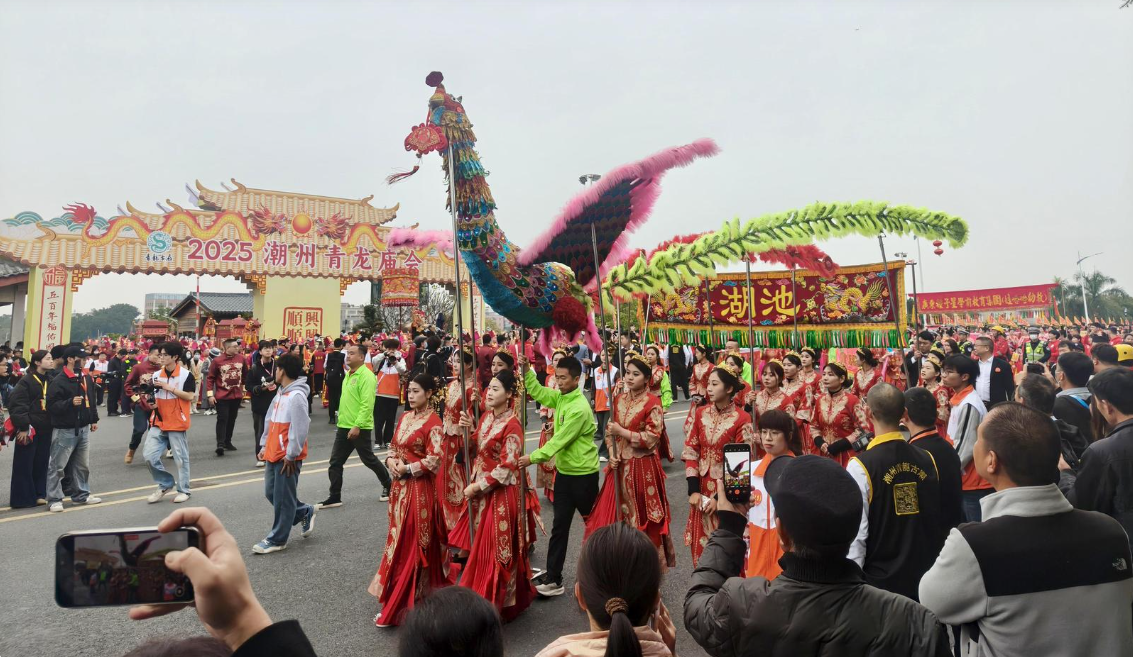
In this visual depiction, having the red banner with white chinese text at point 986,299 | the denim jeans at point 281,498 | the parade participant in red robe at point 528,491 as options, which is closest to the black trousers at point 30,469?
the denim jeans at point 281,498

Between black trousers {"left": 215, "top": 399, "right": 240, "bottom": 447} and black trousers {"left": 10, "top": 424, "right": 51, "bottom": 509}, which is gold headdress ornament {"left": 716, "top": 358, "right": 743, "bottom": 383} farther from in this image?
black trousers {"left": 215, "top": 399, "right": 240, "bottom": 447}

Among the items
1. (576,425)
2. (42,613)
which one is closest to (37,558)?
(42,613)

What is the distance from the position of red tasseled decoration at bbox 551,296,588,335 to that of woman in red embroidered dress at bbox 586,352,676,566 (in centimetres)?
75

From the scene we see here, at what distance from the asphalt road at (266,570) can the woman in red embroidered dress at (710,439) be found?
521 mm

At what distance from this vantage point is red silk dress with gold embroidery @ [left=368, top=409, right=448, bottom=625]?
394 cm

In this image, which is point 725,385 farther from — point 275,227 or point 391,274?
point 275,227

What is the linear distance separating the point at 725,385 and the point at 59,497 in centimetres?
717

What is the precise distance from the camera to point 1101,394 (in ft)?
8.80

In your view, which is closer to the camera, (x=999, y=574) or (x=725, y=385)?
(x=999, y=574)

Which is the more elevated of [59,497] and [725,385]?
[725,385]

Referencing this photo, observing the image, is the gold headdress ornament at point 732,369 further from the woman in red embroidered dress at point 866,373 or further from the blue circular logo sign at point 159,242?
the blue circular logo sign at point 159,242

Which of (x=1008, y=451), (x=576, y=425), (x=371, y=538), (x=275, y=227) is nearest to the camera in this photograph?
(x=1008, y=451)

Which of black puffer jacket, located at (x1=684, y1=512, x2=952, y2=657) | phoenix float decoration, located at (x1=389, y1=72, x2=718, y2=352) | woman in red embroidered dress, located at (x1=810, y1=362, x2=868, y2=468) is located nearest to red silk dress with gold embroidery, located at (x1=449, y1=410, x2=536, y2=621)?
phoenix float decoration, located at (x1=389, y1=72, x2=718, y2=352)

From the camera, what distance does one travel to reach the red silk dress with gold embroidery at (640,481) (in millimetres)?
4516
